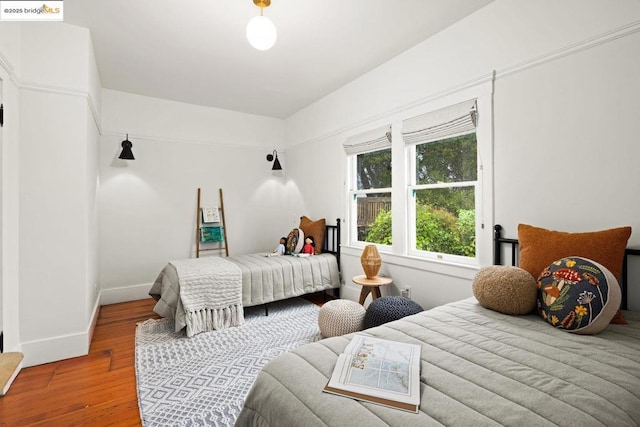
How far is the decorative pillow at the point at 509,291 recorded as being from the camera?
5.67ft

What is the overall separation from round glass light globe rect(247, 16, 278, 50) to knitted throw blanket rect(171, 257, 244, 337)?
7.03 ft

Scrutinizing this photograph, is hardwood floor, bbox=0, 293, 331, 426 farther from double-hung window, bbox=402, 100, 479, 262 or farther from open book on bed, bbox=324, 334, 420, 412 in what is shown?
double-hung window, bbox=402, 100, 479, 262

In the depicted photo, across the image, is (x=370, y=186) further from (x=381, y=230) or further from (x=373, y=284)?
(x=373, y=284)

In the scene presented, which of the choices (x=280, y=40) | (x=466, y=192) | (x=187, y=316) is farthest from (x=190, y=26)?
(x=466, y=192)

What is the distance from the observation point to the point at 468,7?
2.45 meters

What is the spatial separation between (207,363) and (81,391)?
2.64ft

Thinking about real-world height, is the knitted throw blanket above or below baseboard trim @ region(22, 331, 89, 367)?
above

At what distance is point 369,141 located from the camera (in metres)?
3.56

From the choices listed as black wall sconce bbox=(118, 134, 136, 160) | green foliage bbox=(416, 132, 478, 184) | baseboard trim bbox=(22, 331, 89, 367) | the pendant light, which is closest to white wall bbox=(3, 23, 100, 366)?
baseboard trim bbox=(22, 331, 89, 367)

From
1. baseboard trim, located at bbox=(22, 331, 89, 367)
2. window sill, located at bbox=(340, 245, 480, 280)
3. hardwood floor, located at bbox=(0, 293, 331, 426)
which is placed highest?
window sill, located at bbox=(340, 245, 480, 280)

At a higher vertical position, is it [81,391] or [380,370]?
[380,370]

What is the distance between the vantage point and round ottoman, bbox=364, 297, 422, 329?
248 cm

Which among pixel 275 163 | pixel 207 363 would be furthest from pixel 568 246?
pixel 275 163

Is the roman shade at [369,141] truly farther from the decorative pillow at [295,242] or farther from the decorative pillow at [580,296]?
the decorative pillow at [580,296]
